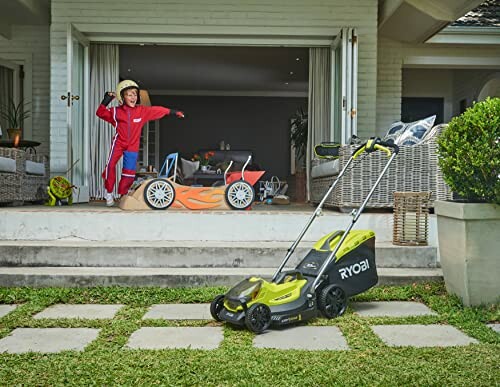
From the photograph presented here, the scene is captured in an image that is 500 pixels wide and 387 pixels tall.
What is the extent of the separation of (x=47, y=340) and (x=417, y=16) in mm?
6141

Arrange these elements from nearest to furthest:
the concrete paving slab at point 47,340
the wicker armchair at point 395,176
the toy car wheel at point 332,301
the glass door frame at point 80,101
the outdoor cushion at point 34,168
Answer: the concrete paving slab at point 47,340
the toy car wheel at point 332,301
the wicker armchair at point 395,176
the outdoor cushion at point 34,168
the glass door frame at point 80,101

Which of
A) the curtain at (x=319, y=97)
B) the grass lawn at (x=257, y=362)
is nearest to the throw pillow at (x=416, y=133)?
the grass lawn at (x=257, y=362)

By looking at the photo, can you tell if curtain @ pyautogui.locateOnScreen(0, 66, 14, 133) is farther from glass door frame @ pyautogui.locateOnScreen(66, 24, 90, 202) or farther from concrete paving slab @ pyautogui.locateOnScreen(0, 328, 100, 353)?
concrete paving slab @ pyautogui.locateOnScreen(0, 328, 100, 353)

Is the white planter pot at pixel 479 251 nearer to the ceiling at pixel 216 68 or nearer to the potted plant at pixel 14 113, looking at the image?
the potted plant at pixel 14 113

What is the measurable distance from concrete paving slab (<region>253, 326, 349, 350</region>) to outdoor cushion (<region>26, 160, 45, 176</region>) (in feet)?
13.3

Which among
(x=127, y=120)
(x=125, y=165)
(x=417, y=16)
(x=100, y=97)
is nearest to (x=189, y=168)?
(x=100, y=97)

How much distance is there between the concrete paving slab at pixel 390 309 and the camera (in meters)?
3.30

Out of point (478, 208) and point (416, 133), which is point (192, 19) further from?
point (478, 208)

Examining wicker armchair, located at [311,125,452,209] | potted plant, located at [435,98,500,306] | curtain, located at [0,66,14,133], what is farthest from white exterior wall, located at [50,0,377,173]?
potted plant, located at [435,98,500,306]

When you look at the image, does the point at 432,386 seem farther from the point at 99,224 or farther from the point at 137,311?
the point at 99,224

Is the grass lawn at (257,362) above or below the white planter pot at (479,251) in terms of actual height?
below

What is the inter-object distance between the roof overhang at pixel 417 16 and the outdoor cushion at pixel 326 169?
2212 millimetres

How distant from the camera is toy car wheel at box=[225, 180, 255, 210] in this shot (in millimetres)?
5438

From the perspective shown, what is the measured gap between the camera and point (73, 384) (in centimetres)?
220
